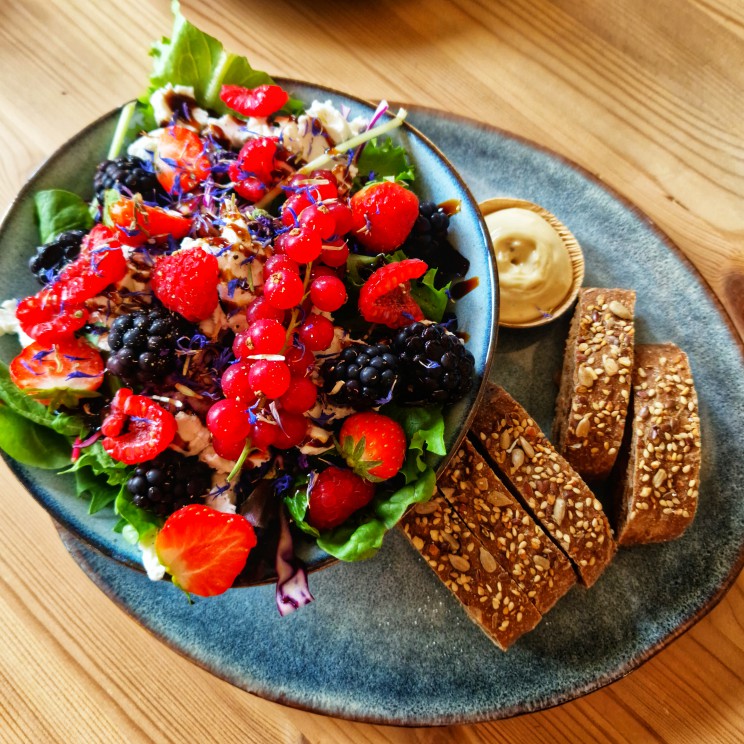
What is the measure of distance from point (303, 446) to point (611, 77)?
1829 millimetres

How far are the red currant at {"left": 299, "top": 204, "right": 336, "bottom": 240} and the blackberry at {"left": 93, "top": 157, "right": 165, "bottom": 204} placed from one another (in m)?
0.54

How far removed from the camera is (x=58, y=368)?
1.64 meters

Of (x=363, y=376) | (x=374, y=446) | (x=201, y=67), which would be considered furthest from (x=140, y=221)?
(x=374, y=446)

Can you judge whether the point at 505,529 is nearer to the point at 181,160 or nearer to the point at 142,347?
the point at 142,347

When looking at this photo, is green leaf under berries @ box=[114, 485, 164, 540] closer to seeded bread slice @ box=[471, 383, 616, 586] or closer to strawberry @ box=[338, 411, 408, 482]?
strawberry @ box=[338, 411, 408, 482]

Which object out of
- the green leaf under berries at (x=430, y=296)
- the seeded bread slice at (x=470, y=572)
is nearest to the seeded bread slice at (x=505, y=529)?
the seeded bread slice at (x=470, y=572)

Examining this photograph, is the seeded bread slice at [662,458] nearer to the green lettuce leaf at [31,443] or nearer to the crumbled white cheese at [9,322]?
the green lettuce leaf at [31,443]

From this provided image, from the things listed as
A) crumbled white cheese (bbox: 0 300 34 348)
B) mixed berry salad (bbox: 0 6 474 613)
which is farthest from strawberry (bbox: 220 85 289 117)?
crumbled white cheese (bbox: 0 300 34 348)

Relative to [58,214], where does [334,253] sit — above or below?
above

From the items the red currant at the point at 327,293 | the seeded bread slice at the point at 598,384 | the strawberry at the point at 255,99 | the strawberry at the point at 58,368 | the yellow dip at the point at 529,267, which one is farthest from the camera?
the yellow dip at the point at 529,267

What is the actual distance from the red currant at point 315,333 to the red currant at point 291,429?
0.17m

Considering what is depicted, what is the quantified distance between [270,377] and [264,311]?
20 centimetres

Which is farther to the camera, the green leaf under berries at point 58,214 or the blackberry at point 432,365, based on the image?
the green leaf under berries at point 58,214

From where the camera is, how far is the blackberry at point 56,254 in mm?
1714
